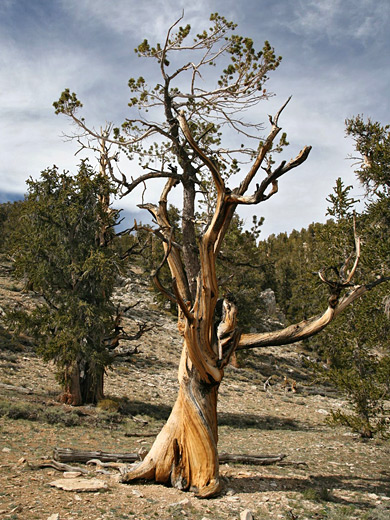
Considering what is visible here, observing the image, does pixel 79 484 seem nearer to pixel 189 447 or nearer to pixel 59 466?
pixel 59 466

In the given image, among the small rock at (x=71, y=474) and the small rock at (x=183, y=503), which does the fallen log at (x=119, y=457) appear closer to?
the small rock at (x=71, y=474)

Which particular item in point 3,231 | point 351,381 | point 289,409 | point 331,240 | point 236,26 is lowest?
point 289,409

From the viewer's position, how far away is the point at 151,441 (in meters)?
10.4

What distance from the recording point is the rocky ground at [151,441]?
16.5 feet

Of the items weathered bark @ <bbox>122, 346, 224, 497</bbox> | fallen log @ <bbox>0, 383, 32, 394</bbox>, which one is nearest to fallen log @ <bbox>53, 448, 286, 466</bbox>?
weathered bark @ <bbox>122, 346, 224, 497</bbox>

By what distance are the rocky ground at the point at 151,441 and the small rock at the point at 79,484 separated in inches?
3.0

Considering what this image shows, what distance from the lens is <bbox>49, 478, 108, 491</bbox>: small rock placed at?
5.26 meters

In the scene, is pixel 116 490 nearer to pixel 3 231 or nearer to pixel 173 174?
pixel 173 174

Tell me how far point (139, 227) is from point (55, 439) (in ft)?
17.4

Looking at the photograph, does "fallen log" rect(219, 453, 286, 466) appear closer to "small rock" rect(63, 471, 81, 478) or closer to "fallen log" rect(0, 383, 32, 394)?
"small rock" rect(63, 471, 81, 478)

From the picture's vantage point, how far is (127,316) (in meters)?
29.1

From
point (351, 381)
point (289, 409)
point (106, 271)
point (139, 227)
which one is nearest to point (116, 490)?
point (139, 227)

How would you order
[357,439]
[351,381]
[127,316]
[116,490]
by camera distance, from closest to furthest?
[116,490]
[351,381]
[357,439]
[127,316]

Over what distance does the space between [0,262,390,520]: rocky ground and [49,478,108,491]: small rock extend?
0.08 meters
